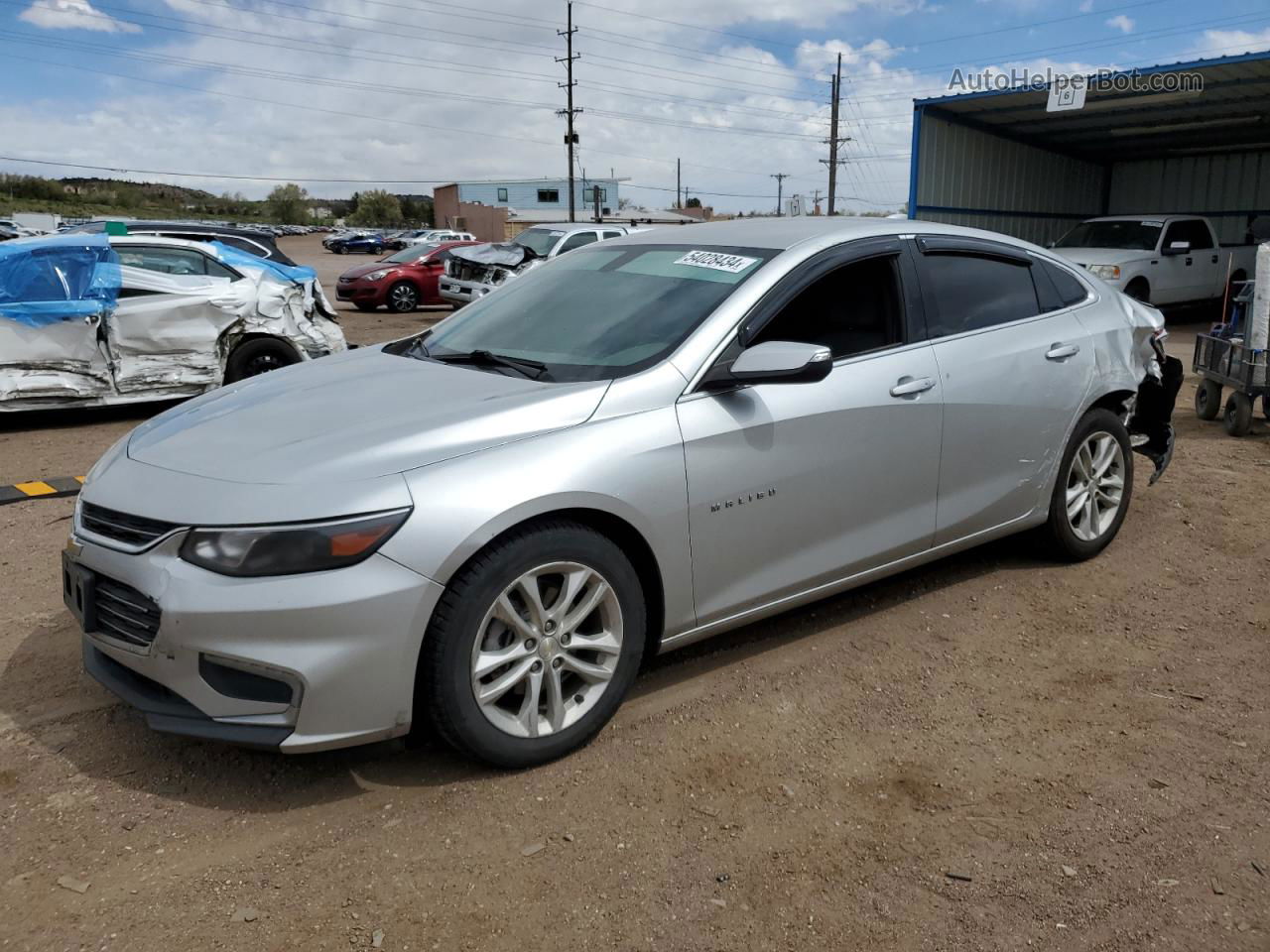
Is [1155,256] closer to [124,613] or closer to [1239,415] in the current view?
[1239,415]

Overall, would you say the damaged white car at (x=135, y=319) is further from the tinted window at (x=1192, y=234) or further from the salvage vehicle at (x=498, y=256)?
the tinted window at (x=1192, y=234)

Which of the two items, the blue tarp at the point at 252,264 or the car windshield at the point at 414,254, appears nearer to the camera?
the blue tarp at the point at 252,264

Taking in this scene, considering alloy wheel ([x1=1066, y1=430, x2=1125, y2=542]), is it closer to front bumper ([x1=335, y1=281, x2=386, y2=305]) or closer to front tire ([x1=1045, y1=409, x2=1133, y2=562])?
front tire ([x1=1045, y1=409, x2=1133, y2=562])

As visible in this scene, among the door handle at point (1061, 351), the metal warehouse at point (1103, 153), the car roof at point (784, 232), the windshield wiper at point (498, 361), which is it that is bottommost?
the door handle at point (1061, 351)

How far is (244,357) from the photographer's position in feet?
29.9

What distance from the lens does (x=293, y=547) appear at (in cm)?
269

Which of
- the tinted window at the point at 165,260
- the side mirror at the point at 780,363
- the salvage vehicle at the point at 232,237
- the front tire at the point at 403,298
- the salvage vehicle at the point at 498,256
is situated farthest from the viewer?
Answer: the front tire at the point at 403,298

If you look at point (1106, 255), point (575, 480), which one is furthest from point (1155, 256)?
point (575, 480)

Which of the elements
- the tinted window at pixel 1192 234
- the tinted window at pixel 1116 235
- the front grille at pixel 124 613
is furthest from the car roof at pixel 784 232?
the tinted window at pixel 1192 234

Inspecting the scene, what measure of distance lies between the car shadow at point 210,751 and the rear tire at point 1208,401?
5.89 metres

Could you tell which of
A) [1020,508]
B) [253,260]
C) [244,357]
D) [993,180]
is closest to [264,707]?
[1020,508]

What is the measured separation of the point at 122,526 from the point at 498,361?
4.42 feet

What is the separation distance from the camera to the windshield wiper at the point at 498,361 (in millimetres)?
3512

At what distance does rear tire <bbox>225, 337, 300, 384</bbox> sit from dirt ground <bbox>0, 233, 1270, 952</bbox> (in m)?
5.06
